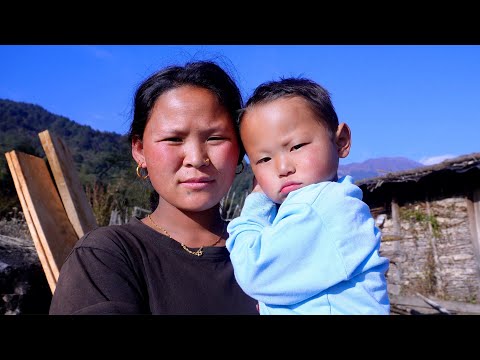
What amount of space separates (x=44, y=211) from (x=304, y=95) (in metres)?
1.64

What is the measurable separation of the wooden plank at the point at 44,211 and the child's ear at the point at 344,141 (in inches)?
59.2

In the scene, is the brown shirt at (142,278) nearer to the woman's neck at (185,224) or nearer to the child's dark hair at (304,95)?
the woman's neck at (185,224)

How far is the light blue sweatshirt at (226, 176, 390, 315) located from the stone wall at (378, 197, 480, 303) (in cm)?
812

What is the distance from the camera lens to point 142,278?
1317 mm

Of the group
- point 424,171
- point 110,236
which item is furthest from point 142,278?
point 424,171

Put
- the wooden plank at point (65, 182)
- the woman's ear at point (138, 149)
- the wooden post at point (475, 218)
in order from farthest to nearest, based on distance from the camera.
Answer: the wooden post at point (475, 218) → the wooden plank at point (65, 182) → the woman's ear at point (138, 149)

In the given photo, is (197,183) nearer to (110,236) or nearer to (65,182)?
(110,236)

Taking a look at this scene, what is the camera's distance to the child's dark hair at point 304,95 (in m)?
1.50

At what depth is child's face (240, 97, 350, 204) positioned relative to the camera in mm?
1428

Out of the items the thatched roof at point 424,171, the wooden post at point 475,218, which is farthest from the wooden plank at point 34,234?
the wooden post at point 475,218
